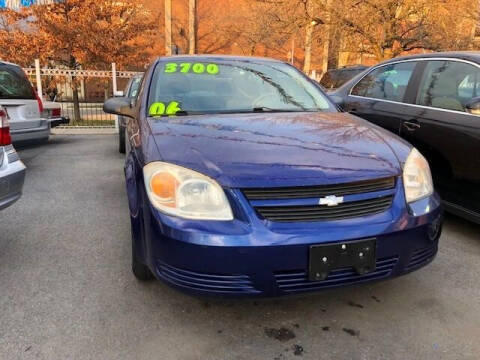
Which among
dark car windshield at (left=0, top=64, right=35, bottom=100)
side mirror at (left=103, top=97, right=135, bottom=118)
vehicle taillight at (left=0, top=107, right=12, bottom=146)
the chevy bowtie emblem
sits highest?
dark car windshield at (left=0, top=64, right=35, bottom=100)

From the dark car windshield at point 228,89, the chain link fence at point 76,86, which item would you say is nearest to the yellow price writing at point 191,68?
the dark car windshield at point 228,89

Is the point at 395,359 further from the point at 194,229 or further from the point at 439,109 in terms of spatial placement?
the point at 439,109

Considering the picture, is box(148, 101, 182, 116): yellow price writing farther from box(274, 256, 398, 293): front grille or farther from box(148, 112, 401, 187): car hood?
box(274, 256, 398, 293): front grille

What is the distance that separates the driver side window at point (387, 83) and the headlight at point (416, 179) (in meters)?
1.98

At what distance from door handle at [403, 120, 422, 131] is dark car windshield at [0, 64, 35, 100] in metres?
5.32

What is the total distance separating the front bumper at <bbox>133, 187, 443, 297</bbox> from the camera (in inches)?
80.4

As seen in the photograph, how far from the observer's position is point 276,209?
2.12 m

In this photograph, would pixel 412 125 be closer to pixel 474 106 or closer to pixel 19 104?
pixel 474 106

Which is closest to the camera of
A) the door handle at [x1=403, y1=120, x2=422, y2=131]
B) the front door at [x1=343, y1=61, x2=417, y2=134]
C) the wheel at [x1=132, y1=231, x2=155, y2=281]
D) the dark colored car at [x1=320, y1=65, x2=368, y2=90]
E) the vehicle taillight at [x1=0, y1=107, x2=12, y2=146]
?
the wheel at [x1=132, y1=231, x2=155, y2=281]

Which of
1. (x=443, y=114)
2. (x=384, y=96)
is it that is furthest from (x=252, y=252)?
(x=384, y=96)

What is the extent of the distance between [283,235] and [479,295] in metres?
1.62

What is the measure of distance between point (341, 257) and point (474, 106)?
2076mm

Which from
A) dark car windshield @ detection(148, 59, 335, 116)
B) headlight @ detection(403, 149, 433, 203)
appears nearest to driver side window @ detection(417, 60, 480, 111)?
dark car windshield @ detection(148, 59, 335, 116)

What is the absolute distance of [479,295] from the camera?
111 inches
